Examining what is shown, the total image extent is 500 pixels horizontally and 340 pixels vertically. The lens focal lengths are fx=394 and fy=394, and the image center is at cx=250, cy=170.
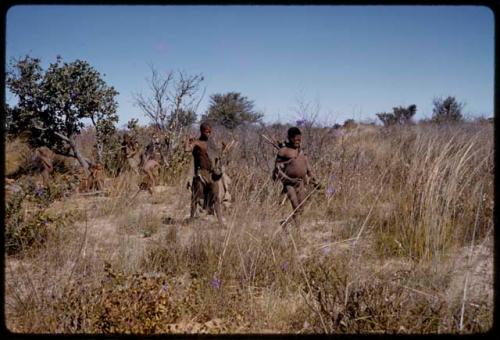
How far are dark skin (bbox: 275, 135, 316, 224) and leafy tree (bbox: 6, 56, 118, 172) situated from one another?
539 cm

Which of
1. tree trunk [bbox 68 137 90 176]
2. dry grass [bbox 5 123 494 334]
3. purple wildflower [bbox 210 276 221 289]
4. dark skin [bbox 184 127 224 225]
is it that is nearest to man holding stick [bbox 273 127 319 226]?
dry grass [bbox 5 123 494 334]

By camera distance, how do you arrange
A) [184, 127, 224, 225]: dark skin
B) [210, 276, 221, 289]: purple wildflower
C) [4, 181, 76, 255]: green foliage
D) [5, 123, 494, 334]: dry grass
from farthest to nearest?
[184, 127, 224, 225]: dark skin, [4, 181, 76, 255]: green foliage, [210, 276, 221, 289]: purple wildflower, [5, 123, 494, 334]: dry grass

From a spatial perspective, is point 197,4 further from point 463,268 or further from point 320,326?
point 463,268

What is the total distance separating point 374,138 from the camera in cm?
1173

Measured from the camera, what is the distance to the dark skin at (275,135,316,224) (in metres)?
4.55

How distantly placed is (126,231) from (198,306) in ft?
4.81

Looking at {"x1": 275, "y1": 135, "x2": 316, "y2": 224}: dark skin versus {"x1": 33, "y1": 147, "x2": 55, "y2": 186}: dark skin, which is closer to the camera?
{"x1": 275, "y1": 135, "x2": 316, "y2": 224}: dark skin

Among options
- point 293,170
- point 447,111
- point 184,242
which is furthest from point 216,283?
point 447,111

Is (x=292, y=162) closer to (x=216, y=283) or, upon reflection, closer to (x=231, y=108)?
(x=216, y=283)

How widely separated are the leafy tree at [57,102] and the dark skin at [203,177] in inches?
174

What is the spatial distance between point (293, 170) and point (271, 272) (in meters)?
1.67

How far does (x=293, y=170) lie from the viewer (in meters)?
4.59

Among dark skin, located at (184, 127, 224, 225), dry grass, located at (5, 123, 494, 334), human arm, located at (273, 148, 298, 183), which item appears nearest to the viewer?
dry grass, located at (5, 123, 494, 334)

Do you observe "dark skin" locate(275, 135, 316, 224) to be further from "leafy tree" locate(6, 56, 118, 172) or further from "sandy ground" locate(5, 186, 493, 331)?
"leafy tree" locate(6, 56, 118, 172)
